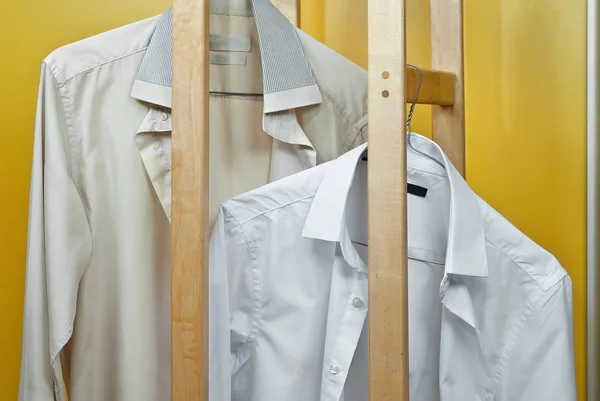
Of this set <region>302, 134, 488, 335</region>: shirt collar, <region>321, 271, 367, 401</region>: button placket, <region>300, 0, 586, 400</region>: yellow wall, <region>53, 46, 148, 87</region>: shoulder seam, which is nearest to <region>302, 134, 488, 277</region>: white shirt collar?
<region>302, 134, 488, 335</region>: shirt collar

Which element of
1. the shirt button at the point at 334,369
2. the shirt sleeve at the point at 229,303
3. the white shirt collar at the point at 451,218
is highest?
the white shirt collar at the point at 451,218

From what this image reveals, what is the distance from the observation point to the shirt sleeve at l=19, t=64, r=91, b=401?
4.44ft

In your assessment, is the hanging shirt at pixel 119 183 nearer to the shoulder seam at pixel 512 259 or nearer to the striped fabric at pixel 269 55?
the striped fabric at pixel 269 55

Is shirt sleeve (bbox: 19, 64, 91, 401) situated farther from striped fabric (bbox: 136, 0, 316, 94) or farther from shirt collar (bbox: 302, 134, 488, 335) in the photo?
shirt collar (bbox: 302, 134, 488, 335)

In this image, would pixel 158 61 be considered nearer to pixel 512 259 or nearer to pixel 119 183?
pixel 119 183

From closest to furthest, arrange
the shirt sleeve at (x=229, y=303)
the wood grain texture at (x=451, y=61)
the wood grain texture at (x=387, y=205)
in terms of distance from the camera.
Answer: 1. the wood grain texture at (x=387, y=205)
2. the shirt sleeve at (x=229, y=303)
3. the wood grain texture at (x=451, y=61)

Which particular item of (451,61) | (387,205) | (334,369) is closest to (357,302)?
(334,369)

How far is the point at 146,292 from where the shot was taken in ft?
4.71

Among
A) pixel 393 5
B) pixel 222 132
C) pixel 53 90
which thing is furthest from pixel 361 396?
pixel 53 90

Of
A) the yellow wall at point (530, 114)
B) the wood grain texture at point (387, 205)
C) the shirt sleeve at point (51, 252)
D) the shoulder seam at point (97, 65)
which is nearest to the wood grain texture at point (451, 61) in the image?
the yellow wall at point (530, 114)

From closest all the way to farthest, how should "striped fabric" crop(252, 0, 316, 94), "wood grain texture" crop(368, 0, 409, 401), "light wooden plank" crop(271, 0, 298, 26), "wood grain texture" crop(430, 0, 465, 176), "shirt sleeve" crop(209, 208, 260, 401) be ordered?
"wood grain texture" crop(368, 0, 409, 401), "shirt sleeve" crop(209, 208, 260, 401), "striped fabric" crop(252, 0, 316, 94), "wood grain texture" crop(430, 0, 465, 176), "light wooden plank" crop(271, 0, 298, 26)

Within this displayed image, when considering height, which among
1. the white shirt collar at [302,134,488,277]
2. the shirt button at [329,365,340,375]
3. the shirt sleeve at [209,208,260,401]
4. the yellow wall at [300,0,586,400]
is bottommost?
the shirt button at [329,365,340,375]

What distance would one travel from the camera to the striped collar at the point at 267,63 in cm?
140

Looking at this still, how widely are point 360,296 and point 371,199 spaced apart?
0.23 m
